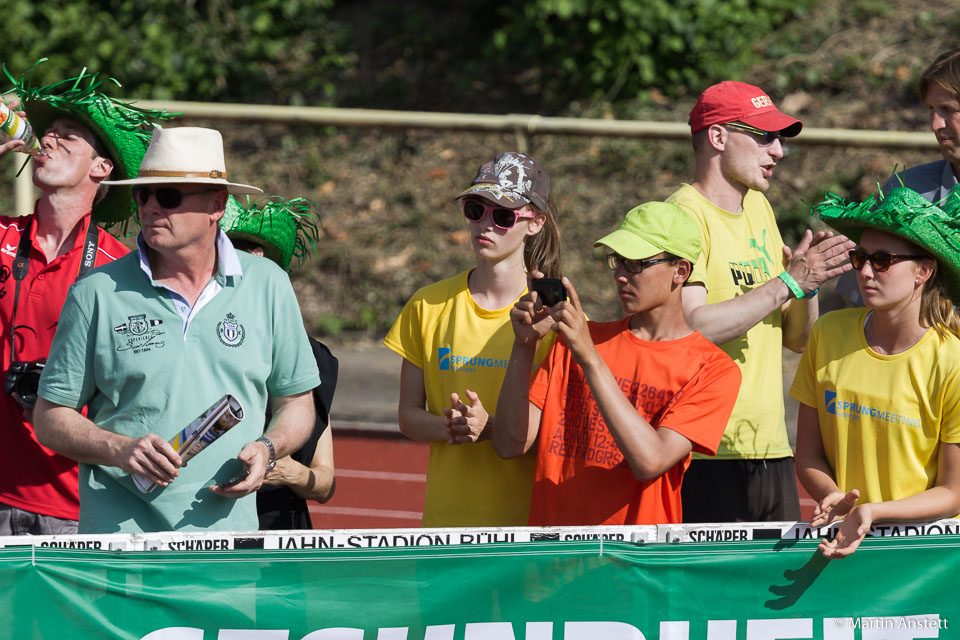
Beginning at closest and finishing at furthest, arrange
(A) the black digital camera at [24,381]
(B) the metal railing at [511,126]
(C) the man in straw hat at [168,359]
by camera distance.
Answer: (C) the man in straw hat at [168,359], (A) the black digital camera at [24,381], (B) the metal railing at [511,126]

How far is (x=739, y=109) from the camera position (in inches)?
178

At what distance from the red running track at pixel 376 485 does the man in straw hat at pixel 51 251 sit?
3.06 meters

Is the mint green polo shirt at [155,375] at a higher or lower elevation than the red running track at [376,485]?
lower

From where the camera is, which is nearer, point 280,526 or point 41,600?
point 41,600

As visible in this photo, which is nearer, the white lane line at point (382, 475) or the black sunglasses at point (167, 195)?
the black sunglasses at point (167, 195)

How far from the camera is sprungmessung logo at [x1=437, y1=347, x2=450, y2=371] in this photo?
13.8 feet

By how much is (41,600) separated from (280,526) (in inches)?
47.6

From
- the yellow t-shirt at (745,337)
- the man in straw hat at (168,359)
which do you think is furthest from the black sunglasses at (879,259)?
the man in straw hat at (168,359)

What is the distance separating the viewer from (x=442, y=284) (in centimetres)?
440

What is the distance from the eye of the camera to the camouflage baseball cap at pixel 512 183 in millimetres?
4164

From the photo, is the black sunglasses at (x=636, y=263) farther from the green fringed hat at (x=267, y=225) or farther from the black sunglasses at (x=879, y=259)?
the green fringed hat at (x=267, y=225)

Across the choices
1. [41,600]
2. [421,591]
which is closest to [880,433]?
[421,591]

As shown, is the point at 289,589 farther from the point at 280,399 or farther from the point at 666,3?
the point at 666,3

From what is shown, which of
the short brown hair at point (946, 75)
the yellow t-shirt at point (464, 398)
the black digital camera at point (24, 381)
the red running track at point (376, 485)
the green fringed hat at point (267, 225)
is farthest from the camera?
the red running track at point (376, 485)
